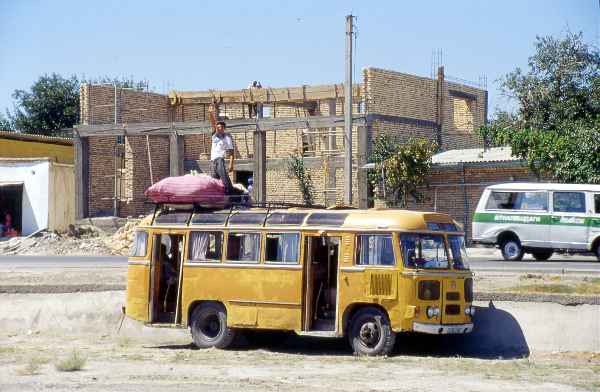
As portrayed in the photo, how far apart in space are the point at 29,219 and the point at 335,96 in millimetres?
13891

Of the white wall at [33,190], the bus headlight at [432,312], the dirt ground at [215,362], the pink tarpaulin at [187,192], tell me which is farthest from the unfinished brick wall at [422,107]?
the bus headlight at [432,312]

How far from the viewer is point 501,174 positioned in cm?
3656

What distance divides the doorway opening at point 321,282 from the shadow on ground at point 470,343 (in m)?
0.68

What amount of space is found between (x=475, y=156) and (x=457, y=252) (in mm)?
23785

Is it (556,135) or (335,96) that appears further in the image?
(335,96)

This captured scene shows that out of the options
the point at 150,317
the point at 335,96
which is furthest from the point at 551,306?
the point at 335,96

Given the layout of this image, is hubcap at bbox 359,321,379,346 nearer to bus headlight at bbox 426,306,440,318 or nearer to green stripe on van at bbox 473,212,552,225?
bus headlight at bbox 426,306,440,318

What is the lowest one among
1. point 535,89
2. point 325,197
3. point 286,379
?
point 286,379

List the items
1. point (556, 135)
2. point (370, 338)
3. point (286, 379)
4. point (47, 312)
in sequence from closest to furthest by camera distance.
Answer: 1. point (286, 379)
2. point (370, 338)
3. point (47, 312)
4. point (556, 135)

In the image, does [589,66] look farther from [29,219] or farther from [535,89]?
[29,219]

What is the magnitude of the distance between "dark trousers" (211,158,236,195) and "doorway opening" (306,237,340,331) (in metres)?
2.71

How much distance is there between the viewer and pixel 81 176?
44.1 metres

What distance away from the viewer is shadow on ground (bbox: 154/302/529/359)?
17.0 meters

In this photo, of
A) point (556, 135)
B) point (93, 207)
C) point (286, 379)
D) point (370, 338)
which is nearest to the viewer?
point (286, 379)
